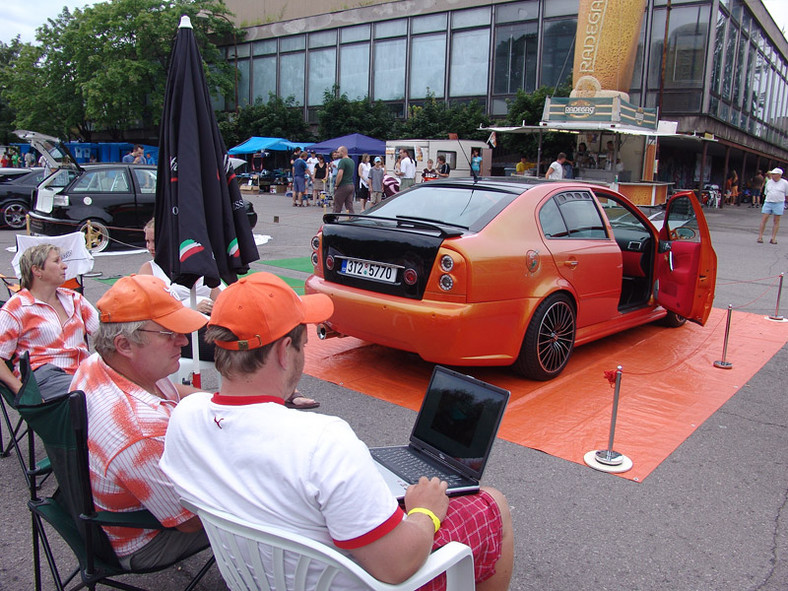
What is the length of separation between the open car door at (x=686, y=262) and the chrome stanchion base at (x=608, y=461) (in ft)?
8.32

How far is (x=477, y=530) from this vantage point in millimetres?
2033

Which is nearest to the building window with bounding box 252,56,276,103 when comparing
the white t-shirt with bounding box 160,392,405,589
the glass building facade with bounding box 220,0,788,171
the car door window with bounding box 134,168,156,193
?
the glass building facade with bounding box 220,0,788,171

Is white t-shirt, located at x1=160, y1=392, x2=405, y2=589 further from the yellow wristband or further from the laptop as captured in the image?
the laptop

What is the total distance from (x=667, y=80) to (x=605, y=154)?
6.96 m

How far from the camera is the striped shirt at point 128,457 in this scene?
6.51 feet

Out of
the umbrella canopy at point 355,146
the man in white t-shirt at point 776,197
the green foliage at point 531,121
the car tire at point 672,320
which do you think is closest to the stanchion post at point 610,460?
the car tire at point 672,320

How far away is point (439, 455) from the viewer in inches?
102

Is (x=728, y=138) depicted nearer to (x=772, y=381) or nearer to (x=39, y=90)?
(x=772, y=381)

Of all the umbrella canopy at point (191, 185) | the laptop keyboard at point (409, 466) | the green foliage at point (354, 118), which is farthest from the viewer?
the green foliage at point (354, 118)

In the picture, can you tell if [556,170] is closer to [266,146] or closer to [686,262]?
[686,262]

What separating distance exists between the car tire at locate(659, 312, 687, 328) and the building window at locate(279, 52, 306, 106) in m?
33.3

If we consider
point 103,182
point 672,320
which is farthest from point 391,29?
point 672,320

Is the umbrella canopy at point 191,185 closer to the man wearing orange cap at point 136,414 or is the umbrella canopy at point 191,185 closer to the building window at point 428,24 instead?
the man wearing orange cap at point 136,414

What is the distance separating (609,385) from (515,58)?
27564 mm
